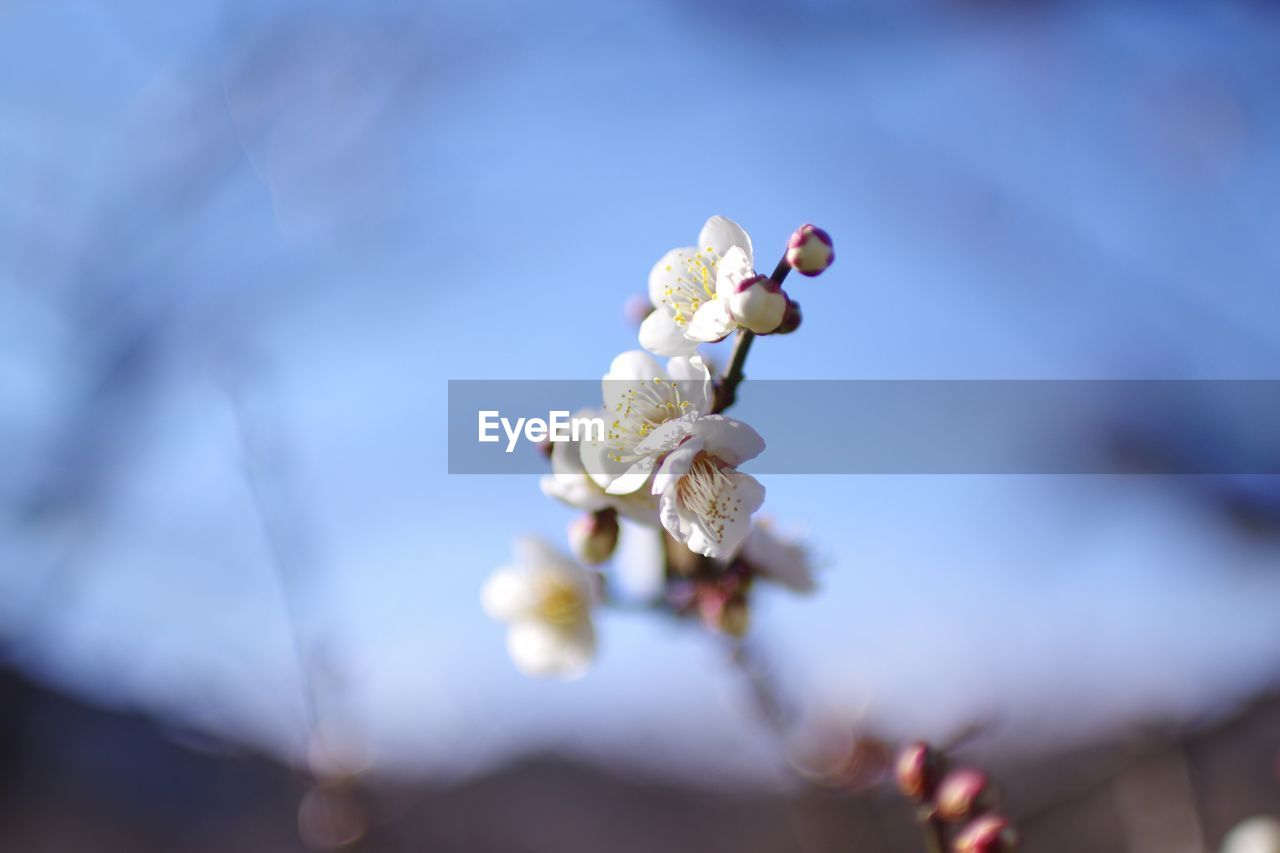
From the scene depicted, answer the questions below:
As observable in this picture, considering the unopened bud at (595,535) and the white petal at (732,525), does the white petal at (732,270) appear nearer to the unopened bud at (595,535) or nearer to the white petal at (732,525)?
the white petal at (732,525)

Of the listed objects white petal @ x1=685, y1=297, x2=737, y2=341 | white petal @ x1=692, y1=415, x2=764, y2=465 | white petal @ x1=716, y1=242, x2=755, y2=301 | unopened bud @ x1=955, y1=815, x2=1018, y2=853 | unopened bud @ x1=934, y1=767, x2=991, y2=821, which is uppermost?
white petal @ x1=716, y1=242, x2=755, y2=301

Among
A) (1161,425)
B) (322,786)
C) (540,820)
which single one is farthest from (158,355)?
(1161,425)

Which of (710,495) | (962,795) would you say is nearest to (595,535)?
(710,495)

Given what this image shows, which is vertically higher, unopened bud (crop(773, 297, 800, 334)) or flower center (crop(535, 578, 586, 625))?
unopened bud (crop(773, 297, 800, 334))

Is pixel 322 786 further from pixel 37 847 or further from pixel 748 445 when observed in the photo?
pixel 37 847

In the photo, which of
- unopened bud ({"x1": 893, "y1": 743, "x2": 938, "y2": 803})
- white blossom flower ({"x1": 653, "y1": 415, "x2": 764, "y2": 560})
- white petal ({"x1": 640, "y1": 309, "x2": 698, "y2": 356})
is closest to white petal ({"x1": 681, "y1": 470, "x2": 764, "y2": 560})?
white blossom flower ({"x1": 653, "y1": 415, "x2": 764, "y2": 560})

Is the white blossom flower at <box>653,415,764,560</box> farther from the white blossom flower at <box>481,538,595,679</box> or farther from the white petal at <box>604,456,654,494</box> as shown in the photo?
the white blossom flower at <box>481,538,595,679</box>

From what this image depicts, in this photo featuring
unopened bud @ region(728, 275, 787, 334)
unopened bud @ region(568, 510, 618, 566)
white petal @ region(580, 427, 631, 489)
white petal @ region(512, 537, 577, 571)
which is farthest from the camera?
white petal @ region(512, 537, 577, 571)
